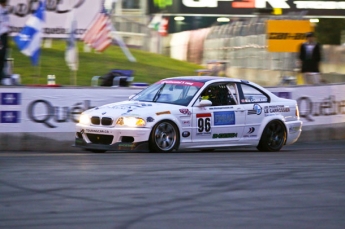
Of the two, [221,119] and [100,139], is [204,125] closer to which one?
[221,119]

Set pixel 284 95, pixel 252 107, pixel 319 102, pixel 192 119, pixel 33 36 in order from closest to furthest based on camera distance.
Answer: pixel 192 119
pixel 252 107
pixel 284 95
pixel 319 102
pixel 33 36

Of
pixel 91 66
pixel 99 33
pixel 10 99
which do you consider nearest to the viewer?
pixel 10 99

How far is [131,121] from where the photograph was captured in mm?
12047

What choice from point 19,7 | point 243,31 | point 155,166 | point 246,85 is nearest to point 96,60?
point 243,31

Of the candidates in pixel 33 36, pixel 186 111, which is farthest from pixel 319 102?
pixel 33 36

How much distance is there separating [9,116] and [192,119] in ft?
10.8

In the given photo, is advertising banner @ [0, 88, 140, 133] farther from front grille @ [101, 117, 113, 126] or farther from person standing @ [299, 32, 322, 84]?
person standing @ [299, 32, 322, 84]

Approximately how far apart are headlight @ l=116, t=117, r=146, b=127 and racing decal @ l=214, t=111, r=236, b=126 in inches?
57.9

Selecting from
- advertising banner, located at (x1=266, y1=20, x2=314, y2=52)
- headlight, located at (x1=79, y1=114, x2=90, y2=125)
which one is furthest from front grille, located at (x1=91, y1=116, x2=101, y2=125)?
advertising banner, located at (x1=266, y1=20, x2=314, y2=52)

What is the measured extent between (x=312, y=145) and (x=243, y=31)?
1175cm

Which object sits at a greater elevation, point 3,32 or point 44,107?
point 3,32

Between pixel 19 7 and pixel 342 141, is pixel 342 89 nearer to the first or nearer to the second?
pixel 342 141

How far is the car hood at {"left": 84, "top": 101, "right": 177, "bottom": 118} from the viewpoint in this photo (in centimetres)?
1213

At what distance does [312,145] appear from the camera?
53.0 feet
